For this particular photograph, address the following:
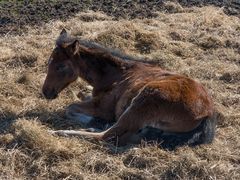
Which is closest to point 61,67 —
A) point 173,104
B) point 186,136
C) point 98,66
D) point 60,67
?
point 60,67

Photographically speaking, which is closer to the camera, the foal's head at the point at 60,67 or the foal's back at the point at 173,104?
the foal's back at the point at 173,104

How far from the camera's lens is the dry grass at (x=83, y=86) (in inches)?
222

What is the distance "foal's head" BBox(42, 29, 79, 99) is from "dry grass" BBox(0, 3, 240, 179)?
25cm

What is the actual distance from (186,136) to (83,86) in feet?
7.24

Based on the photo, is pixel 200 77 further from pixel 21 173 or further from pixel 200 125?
pixel 21 173

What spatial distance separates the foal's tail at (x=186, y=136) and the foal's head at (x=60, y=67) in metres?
1.46

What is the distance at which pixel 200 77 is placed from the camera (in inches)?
324

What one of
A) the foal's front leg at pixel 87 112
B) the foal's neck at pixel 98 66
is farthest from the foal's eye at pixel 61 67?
the foal's front leg at pixel 87 112

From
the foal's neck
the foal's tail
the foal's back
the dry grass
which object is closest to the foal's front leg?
the dry grass

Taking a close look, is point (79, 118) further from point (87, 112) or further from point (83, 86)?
point (83, 86)

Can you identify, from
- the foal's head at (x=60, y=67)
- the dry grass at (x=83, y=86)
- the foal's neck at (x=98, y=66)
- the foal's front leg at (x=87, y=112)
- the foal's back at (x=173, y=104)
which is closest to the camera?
the dry grass at (x=83, y=86)

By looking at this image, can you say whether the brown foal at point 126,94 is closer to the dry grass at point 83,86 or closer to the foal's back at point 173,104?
the foal's back at point 173,104

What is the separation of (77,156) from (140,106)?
86 centimetres

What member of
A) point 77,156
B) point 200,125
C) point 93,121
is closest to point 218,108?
point 200,125
